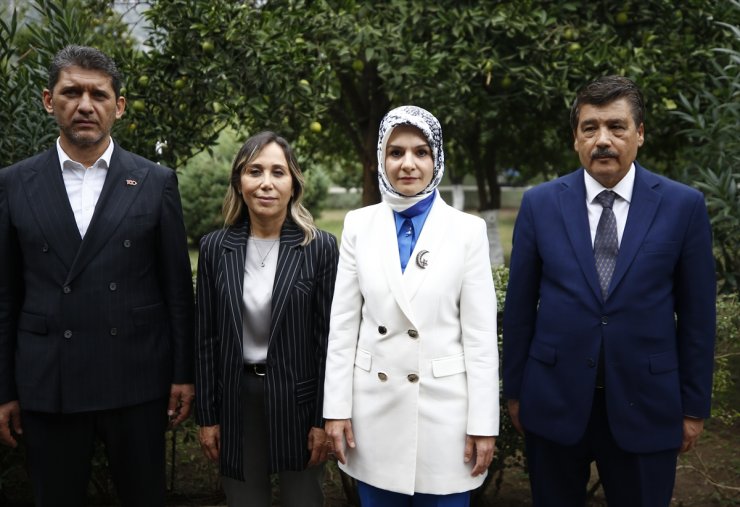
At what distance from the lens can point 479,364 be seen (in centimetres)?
288

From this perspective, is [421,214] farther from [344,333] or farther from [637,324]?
[637,324]

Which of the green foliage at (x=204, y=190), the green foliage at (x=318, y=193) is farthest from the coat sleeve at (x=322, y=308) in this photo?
the green foliage at (x=318, y=193)

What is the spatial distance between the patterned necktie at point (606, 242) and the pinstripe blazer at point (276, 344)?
1.06 m

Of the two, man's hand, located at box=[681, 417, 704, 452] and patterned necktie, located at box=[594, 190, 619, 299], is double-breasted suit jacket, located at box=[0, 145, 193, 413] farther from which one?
man's hand, located at box=[681, 417, 704, 452]

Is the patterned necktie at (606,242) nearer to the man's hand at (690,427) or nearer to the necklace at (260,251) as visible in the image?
the man's hand at (690,427)

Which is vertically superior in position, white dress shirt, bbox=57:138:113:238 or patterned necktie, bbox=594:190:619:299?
white dress shirt, bbox=57:138:113:238

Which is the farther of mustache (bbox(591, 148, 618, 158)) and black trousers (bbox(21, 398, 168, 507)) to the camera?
black trousers (bbox(21, 398, 168, 507))

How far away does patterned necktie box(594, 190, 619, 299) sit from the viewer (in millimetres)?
2920

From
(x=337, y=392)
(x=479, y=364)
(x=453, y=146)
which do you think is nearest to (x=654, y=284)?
(x=479, y=364)

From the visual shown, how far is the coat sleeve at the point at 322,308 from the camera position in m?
3.18

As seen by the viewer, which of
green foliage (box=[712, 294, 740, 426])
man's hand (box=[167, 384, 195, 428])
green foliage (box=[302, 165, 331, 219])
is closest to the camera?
man's hand (box=[167, 384, 195, 428])

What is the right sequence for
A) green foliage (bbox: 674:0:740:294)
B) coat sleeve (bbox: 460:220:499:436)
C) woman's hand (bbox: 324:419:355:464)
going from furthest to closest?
green foliage (bbox: 674:0:740:294)
woman's hand (bbox: 324:419:355:464)
coat sleeve (bbox: 460:220:499:436)

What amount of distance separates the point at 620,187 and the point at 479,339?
2.63ft

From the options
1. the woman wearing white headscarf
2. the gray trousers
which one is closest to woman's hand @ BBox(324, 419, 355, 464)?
the woman wearing white headscarf
